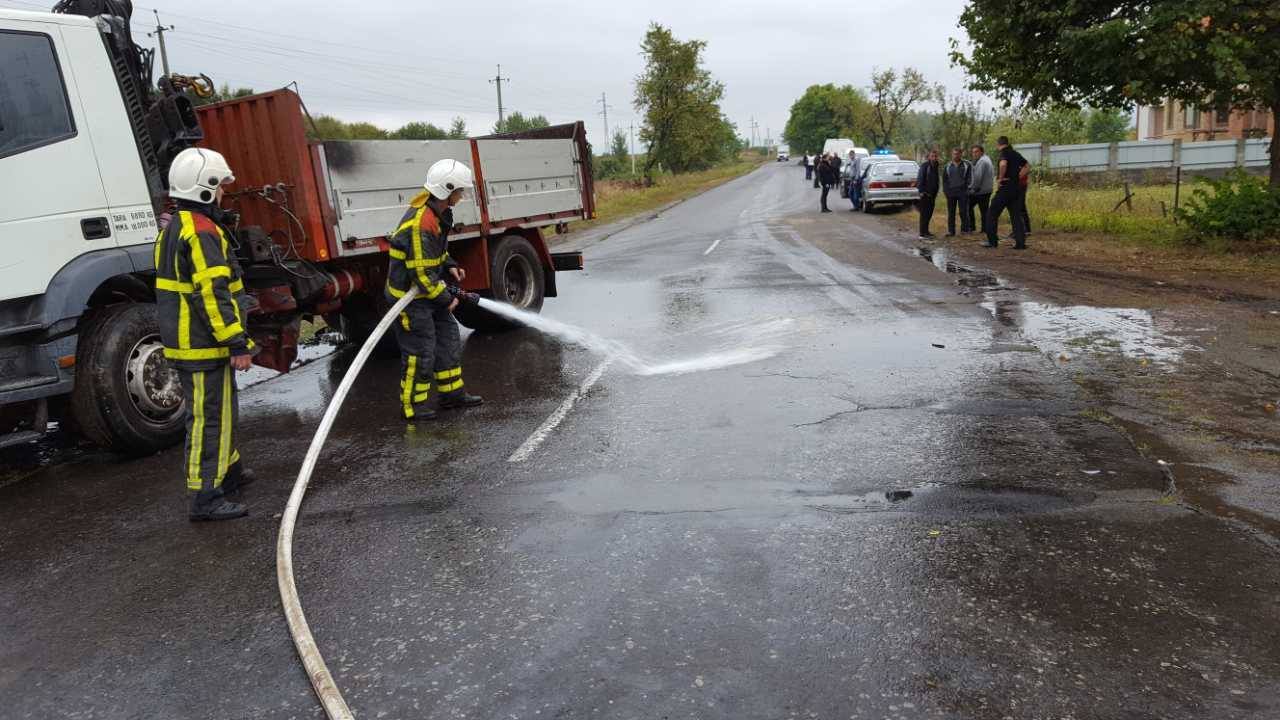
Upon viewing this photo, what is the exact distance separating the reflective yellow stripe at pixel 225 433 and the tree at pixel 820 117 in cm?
8519

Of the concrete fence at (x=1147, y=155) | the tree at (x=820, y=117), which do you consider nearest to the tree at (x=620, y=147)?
the tree at (x=820, y=117)

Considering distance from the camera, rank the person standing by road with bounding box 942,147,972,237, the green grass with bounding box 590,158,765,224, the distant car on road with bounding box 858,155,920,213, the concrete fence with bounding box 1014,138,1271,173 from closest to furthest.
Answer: the person standing by road with bounding box 942,147,972,237 → the distant car on road with bounding box 858,155,920,213 → the green grass with bounding box 590,158,765,224 → the concrete fence with bounding box 1014,138,1271,173

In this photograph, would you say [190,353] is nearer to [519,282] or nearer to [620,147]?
[519,282]

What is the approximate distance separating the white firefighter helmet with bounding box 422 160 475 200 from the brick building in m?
41.5

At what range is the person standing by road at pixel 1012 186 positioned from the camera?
1593 cm

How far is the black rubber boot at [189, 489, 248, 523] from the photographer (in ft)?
16.4

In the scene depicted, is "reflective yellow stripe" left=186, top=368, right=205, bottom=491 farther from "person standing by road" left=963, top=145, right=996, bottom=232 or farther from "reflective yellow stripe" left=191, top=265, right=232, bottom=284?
"person standing by road" left=963, top=145, right=996, bottom=232

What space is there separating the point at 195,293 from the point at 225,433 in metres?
0.83

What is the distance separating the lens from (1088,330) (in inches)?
356

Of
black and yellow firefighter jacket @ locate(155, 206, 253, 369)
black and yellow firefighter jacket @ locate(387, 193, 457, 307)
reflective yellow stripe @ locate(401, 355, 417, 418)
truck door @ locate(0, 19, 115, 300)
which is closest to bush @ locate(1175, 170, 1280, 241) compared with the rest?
black and yellow firefighter jacket @ locate(387, 193, 457, 307)

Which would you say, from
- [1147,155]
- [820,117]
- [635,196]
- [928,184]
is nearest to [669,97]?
[635,196]

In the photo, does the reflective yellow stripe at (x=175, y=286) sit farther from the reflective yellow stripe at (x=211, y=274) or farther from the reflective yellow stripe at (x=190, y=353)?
the reflective yellow stripe at (x=190, y=353)

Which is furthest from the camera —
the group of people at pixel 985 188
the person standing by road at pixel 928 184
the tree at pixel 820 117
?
the tree at pixel 820 117

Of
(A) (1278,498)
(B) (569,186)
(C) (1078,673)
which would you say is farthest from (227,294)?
(B) (569,186)
